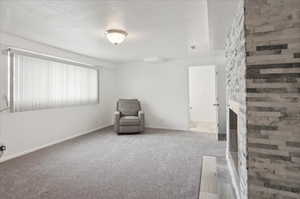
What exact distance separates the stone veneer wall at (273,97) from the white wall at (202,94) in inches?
220

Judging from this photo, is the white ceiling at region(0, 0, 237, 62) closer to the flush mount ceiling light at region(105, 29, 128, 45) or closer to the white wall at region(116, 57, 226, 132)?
the flush mount ceiling light at region(105, 29, 128, 45)

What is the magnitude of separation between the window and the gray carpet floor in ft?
3.36

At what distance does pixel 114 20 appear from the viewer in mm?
2291

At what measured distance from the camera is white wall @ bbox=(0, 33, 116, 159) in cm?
288

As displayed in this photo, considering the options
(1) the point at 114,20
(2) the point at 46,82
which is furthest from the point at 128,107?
(1) the point at 114,20

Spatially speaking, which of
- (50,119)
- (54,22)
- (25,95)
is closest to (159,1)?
(54,22)

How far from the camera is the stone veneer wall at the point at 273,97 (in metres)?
1.11

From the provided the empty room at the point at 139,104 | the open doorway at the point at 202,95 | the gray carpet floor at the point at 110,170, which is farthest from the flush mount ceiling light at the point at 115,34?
the open doorway at the point at 202,95

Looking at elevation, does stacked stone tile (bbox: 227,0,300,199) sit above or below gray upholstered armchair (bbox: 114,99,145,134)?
above

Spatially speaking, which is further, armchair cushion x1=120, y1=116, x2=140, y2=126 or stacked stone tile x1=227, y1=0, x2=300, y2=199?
armchair cushion x1=120, y1=116, x2=140, y2=126

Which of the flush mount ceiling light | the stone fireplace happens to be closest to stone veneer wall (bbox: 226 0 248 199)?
the stone fireplace

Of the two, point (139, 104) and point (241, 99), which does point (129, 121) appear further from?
point (241, 99)

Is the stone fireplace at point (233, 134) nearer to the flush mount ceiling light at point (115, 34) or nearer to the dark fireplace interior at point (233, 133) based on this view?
the dark fireplace interior at point (233, 133)

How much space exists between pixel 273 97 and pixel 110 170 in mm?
2297
